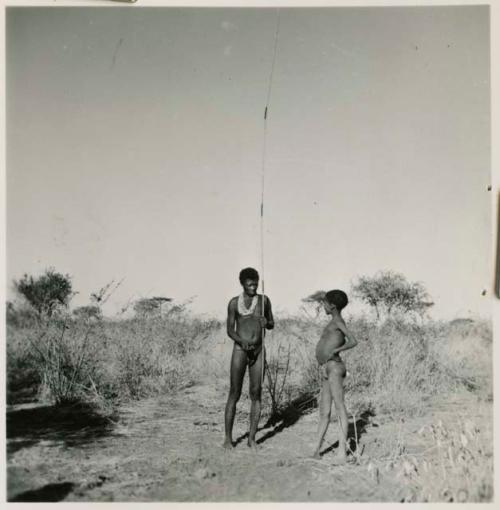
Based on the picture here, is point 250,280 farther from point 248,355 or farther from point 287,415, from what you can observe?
point 287,415

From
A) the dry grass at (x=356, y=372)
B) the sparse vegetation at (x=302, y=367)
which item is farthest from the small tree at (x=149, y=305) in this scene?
the dry grass at (x=356, y=372)

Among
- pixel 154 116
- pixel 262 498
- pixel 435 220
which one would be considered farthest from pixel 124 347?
A: pixel 435 220

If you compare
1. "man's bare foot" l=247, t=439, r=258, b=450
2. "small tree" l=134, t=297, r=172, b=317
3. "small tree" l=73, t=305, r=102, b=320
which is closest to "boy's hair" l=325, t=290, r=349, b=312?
"man's bare foot" l=247, t=439, r=258, b=450

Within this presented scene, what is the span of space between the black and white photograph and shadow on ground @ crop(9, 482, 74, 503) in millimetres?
13

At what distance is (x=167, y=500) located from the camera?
4387mm

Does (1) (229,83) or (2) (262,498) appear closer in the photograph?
(2) (262,498)

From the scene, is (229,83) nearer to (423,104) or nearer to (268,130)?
(268,130)

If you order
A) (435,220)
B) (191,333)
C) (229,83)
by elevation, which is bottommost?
(191,333)

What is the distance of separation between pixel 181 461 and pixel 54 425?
4.76 ft

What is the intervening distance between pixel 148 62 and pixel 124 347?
11.4 feet

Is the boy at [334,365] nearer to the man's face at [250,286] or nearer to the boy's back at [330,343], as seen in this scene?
the boy's back at [330,343]

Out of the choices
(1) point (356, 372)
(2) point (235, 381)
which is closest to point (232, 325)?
(2) point (235, 381)

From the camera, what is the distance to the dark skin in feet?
16.7

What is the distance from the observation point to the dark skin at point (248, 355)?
5.09 metres
